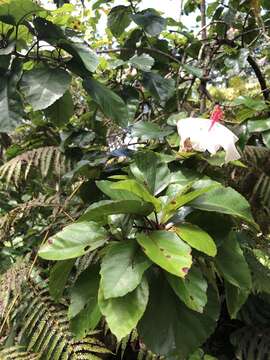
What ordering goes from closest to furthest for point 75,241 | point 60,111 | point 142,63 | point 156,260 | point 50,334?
1. point 156,260
2. point 75,241
3. point 50,334
4. point 60,111
5. point 142,63

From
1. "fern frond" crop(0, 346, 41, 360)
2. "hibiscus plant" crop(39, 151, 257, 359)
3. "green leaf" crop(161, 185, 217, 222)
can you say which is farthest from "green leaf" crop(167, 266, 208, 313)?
"fern frond" crop(0, 346, 41, 360)

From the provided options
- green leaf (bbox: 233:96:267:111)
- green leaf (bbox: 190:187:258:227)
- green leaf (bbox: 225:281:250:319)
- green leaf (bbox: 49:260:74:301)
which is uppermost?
green leaf (bbox: 190:187:258:227)

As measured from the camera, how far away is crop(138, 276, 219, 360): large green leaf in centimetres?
78

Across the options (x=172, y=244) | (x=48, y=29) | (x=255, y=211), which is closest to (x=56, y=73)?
(x=48, y=29)

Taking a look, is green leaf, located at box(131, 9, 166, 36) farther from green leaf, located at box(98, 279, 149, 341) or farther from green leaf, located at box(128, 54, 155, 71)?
green leaf, located at box(98, 279, 149, 341)

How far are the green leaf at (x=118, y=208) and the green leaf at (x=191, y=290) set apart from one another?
0.39ft

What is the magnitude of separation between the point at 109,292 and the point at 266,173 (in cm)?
93

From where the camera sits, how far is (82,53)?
1109 millimetres

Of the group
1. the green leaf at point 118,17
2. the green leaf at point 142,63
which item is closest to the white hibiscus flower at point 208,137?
the green leaf at point 142,63

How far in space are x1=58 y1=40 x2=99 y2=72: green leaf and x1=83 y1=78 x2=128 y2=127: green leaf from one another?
7 cm

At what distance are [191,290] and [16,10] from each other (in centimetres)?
73

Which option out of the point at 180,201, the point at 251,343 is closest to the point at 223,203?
the point at 180,201

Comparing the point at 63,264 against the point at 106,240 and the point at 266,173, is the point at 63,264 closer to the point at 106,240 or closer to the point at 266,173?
the point at 106,240

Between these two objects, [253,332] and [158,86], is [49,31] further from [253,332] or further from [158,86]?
[253,332]
